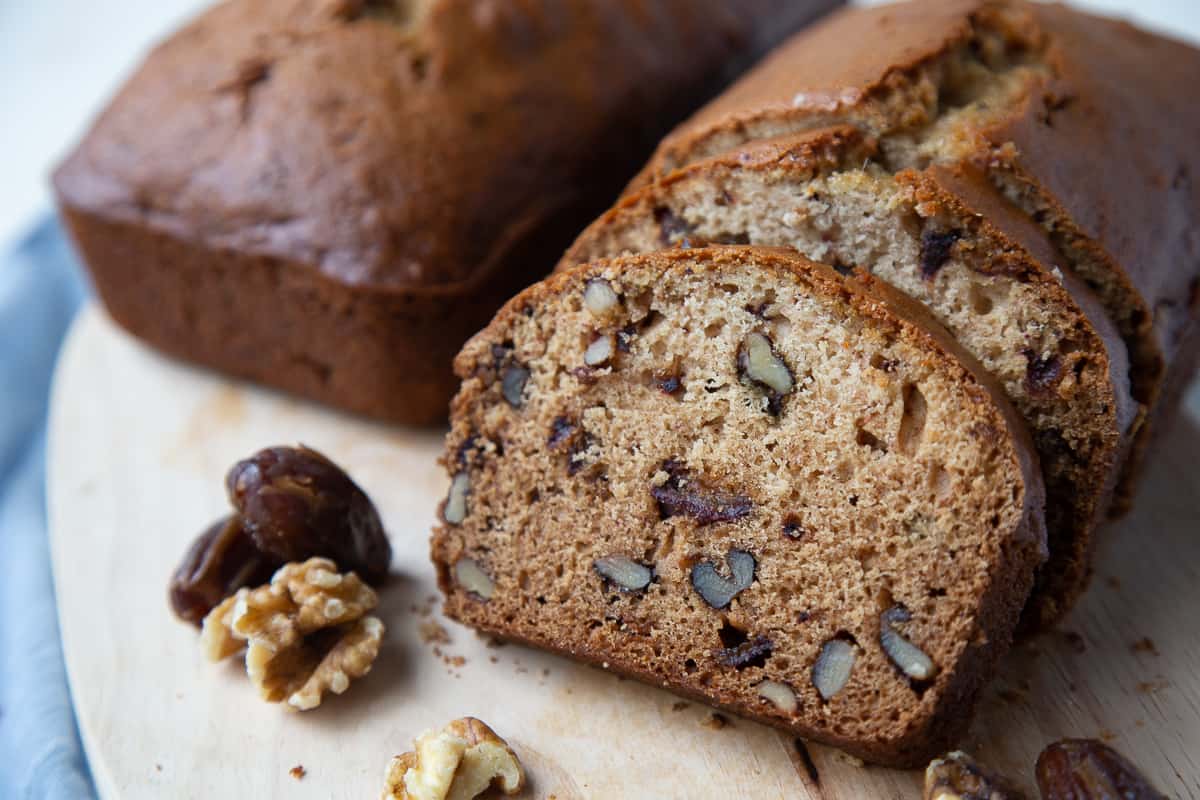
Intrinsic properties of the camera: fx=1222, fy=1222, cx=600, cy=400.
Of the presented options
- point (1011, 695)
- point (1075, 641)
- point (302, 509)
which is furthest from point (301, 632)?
point (1075, 641)

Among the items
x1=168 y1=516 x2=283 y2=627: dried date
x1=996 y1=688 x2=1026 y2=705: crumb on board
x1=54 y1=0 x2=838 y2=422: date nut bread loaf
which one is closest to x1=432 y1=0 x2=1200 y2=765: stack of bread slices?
x1=996 y1=688 x2=1026 y2=705: crumb on board

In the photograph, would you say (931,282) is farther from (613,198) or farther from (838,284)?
(613,198)

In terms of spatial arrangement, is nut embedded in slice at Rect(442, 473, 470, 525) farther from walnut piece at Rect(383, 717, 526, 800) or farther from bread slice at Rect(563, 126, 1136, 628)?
bread slice at Rect(563, 126, 1136, 628)

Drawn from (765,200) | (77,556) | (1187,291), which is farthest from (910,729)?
(77,556)

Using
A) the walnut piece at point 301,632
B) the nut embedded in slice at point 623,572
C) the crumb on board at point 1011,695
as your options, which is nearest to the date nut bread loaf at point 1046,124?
the crumb on board at point 1011,695

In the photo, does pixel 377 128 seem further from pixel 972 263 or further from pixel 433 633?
pixel 972 263

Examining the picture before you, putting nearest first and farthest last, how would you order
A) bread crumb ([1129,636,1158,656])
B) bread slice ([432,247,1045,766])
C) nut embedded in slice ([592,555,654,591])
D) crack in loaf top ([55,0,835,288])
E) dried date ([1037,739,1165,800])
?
dried date ([1037,739,1165,800])
bread slice ([432,247,1045,766])
nut embedded in slice ([592,555,654,591])
bread crumb ([1129,636,1158,656])
crack in loaf top ([55,0,835,288])
